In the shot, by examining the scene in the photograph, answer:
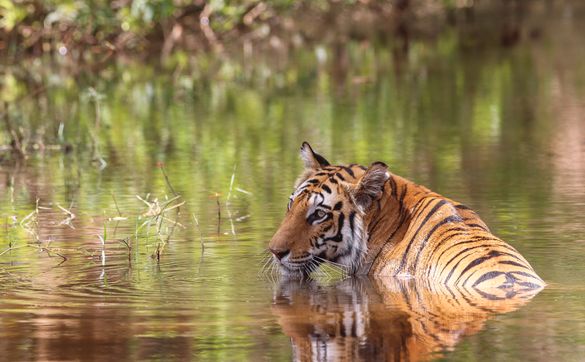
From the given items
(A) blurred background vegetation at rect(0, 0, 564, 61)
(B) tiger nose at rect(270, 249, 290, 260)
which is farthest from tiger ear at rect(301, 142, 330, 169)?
(A) blurred background vegetation at rect(0, 0, 564, 61)

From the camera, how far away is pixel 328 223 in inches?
327

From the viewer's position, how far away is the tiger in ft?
26.7

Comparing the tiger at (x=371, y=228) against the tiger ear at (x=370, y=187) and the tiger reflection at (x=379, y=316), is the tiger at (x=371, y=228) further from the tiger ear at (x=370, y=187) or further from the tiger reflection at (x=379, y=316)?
the tiger reflection at (x=379, y=316)

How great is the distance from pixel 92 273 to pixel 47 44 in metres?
20.6

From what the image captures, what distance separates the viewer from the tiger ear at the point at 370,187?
815 centimetres

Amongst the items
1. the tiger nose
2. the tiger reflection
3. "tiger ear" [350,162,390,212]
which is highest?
"tiger ear" [350,162,390,212]

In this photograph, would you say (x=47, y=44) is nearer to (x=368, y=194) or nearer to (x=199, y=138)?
(x=199, y=138)

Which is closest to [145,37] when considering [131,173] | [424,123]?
[424,123]

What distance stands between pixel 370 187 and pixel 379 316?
3.15 feet

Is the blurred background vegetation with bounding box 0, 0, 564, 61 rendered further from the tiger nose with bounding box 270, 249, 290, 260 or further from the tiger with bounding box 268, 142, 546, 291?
the tiger nose with bounding box 270, 249, 290, 260

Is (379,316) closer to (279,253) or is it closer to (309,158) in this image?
(279,253)

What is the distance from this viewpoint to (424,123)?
17.5 meters

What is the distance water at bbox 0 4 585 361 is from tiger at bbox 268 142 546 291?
0.16 meters

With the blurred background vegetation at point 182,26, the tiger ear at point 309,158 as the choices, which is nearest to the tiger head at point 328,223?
the tiger ear at point 309,158
